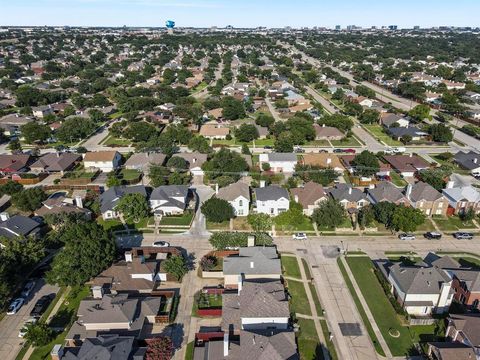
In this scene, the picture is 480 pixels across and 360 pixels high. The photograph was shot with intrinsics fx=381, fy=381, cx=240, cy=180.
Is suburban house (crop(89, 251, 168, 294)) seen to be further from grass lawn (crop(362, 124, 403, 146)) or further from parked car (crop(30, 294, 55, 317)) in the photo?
grass lawn (crop(362, 124, 403, 146))

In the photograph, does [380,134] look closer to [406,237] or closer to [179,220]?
[406,237]

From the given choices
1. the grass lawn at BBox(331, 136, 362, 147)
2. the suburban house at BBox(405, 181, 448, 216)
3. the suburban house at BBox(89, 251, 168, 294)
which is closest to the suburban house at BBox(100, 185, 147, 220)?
the suburban house at BBox(89, 251, 168, 294)

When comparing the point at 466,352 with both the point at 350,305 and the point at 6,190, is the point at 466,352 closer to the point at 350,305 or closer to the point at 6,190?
the point at 350,305

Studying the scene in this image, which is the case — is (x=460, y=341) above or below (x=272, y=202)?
above

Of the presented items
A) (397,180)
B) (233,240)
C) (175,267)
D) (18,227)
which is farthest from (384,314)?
(18,227)

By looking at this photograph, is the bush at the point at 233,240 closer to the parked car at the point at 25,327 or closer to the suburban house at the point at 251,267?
the suburban house at the point at 251,267

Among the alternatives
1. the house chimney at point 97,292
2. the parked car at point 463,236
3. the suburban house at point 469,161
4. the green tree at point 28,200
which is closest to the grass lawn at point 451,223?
the parked car at point 463,236
